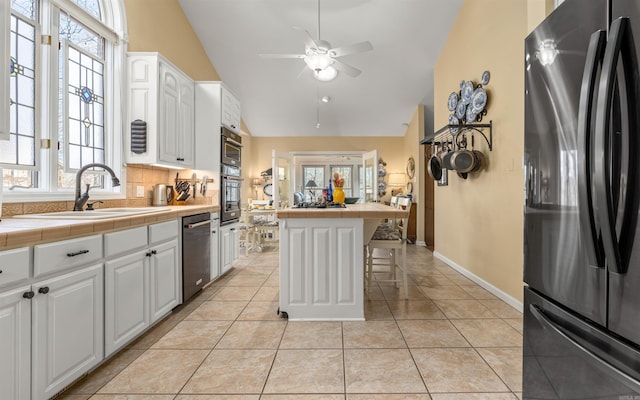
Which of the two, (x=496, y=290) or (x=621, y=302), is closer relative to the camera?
(x=621, y=302)

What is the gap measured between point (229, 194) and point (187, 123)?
965mm

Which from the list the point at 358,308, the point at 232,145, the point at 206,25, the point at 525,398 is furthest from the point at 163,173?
the point at 525,398

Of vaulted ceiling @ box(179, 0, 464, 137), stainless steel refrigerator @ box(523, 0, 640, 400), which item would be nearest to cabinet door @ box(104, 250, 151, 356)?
Result: stainless steel refrigerator @ box(523, 0, 640, 400)

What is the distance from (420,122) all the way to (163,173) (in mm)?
4917

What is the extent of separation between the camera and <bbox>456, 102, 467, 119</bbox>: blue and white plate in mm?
3629

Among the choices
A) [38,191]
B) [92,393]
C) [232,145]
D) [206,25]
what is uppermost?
[206,25]

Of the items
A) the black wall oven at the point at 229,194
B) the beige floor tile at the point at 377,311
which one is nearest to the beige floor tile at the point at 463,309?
the beige floor tile at the point at 377,311

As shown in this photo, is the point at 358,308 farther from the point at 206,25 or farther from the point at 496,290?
the point at 206,25

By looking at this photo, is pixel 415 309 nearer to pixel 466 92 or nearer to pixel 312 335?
pixel 312 335

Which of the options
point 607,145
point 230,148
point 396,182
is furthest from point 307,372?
point 396,182

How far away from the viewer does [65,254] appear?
1487 mm

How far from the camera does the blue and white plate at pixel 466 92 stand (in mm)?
3513

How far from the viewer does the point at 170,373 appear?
1773 millimetres

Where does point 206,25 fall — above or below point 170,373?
above
